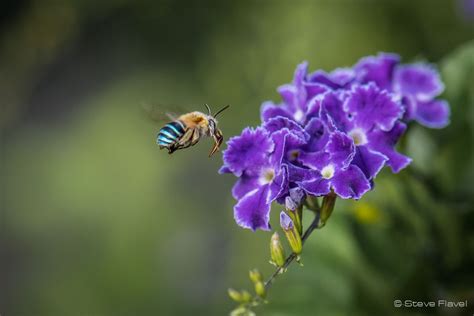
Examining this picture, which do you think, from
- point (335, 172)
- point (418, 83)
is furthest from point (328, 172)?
point (418, 83)

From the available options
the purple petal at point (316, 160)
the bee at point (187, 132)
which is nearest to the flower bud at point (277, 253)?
the purple petal at point (316, 160)

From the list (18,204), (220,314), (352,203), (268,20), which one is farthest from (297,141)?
(18,204)

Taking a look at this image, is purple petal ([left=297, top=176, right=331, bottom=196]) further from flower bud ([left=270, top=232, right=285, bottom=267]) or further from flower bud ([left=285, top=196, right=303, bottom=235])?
flower bud ([left=270, top=232, right=285, bottom=267])

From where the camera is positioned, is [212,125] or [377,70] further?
[377,70]

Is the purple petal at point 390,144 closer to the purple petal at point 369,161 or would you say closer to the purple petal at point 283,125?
the purple petal at point 369,161

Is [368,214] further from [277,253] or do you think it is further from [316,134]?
[277,253]

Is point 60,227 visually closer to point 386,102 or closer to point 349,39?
point 349,39
